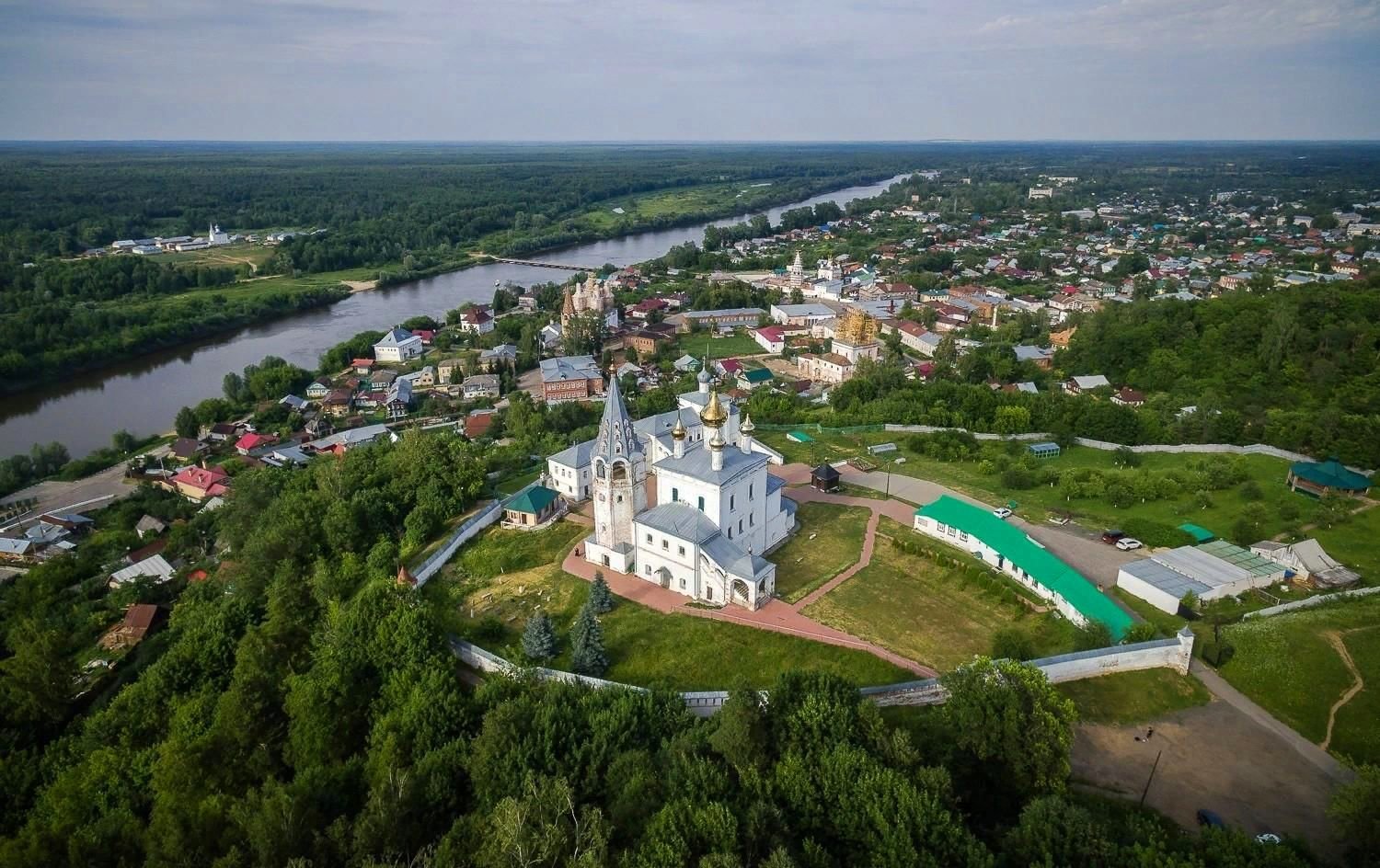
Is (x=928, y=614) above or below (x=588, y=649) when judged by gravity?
below

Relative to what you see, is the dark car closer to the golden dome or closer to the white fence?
the golden dome

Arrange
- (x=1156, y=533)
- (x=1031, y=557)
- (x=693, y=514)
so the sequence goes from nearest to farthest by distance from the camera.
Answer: (x=693, y=514) < (x=1031, y=557) < (x=1156, y=533)

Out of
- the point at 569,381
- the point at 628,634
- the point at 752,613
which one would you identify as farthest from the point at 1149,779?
the point at 569,381

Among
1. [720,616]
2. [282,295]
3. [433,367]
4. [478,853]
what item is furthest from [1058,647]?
[282,295]

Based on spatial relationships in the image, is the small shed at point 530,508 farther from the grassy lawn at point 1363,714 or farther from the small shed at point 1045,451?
the grassy lawn at point 1363,714

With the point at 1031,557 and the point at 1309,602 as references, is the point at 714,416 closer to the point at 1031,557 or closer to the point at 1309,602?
the point at 1031,557

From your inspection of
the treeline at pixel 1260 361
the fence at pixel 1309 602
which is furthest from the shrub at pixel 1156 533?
the treeline at pixel 1260 361

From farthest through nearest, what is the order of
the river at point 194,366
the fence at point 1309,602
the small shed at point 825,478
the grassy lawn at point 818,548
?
the river at point 194,366 → the small shed at point 825,478 → the grassy lawn at point 818,548 → the fence at point 1309,602

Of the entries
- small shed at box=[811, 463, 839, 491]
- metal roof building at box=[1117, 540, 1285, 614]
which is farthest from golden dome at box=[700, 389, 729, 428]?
metal roof building at box=[1117, 540, 1285, 614]
